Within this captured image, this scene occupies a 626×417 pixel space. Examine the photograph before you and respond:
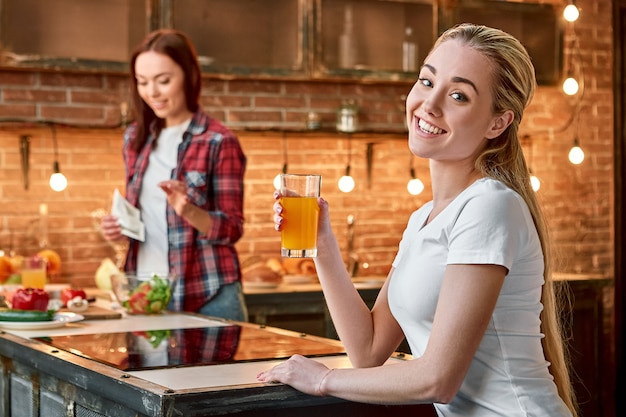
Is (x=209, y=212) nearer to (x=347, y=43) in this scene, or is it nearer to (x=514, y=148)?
(x=514, y=148)

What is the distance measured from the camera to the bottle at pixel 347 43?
5551 millimetres

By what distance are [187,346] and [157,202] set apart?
4.25ft

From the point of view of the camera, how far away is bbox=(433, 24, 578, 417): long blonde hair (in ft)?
6.37

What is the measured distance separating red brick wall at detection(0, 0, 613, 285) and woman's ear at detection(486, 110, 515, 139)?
3348 mm

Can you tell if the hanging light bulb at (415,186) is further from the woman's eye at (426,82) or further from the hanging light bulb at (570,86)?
the woman's eye at (426,82)

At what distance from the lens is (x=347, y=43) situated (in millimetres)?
5566

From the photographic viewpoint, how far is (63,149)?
5074mm

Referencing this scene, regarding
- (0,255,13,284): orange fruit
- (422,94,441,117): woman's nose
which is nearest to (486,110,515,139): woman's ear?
(422,94,441,117): woman's nose

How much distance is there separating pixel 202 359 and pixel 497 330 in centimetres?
77

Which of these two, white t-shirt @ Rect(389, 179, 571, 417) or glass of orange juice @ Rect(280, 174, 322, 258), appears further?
glass of orange juice @ Rect(280, 174, 322, 258)

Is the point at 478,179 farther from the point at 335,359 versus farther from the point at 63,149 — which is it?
the point at 63,149

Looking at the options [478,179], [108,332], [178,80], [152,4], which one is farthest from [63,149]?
[478,179]

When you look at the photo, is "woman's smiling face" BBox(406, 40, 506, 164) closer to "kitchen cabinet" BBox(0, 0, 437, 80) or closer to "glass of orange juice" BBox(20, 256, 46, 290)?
"glass of orange juice" BBox(20, 256, 46, 290)

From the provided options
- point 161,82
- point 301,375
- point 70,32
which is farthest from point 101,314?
point 70,32
